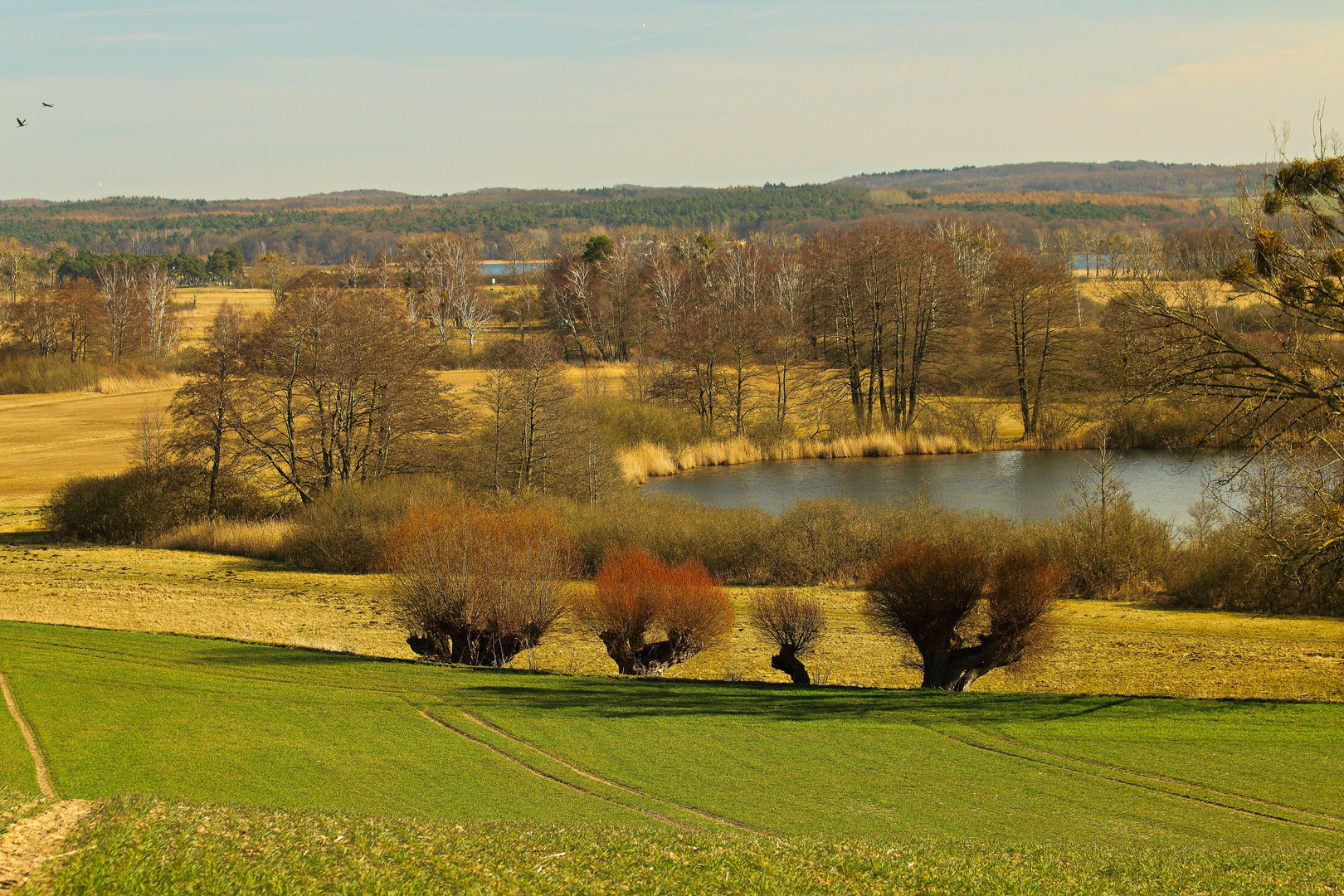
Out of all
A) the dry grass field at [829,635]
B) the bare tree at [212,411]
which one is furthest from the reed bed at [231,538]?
the dry grass field at [829,635]

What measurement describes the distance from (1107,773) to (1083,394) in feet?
146

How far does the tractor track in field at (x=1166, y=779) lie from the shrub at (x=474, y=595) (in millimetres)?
9438

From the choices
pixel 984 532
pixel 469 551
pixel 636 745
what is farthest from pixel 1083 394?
pixel 636 745

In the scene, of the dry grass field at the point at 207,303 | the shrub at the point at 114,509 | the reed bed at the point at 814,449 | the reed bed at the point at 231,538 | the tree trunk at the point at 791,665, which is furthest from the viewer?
the dry grass field at the point at 207,303

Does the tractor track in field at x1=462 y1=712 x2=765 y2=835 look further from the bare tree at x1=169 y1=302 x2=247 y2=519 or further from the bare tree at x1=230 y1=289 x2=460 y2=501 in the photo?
the bare tree at x1=169 y1=302 x2=247 y2=519

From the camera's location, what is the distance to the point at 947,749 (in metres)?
14.6

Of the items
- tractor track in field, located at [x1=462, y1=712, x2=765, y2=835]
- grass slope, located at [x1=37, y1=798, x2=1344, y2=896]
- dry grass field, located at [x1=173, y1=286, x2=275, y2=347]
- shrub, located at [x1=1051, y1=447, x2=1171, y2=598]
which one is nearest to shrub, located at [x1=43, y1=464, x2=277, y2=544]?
tractor track in field, located at [x1=462, y1=712, x2=765, y2=835]

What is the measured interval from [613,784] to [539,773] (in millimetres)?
1104

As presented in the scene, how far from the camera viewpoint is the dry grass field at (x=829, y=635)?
64.6 feet

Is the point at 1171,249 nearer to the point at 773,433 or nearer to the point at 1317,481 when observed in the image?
the point at 1317,481

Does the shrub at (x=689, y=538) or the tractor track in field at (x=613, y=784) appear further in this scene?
the shrub at (x=689, y=538)

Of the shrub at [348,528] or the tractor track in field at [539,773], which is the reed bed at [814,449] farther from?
the tractor track in field at [539,773]

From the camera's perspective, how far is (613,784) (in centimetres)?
1302

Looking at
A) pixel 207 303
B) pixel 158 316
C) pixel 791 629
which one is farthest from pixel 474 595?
pixel 207 303
